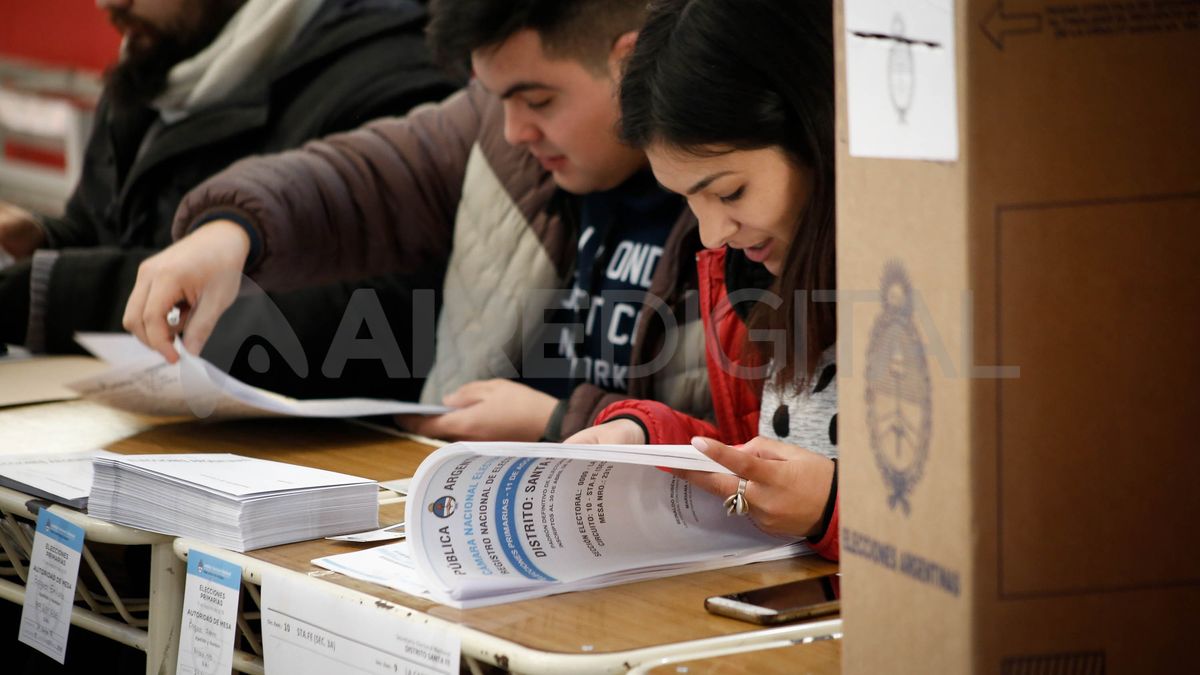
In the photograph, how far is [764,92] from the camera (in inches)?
46.6

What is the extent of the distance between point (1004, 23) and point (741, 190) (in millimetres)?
562

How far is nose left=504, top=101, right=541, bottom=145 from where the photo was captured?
171 centimetres

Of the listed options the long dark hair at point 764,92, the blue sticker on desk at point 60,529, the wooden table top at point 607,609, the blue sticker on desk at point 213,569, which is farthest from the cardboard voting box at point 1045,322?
the blue sticker on desk at point 60,529

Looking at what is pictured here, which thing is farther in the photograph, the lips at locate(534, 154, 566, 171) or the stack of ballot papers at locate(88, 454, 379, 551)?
the lips at locate(534, 154, 566, 171)

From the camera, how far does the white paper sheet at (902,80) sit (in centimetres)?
68

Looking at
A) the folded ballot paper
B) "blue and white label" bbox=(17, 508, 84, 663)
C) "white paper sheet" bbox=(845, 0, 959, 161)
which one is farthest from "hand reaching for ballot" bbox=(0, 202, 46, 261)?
"white paper sheet" bbox=(845, 0, 959, 161)

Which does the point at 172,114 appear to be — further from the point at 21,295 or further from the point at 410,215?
the point at 410,215

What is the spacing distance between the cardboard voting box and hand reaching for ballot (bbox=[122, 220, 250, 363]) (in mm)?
1118

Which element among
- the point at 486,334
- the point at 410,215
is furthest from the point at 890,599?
the point at 410,215

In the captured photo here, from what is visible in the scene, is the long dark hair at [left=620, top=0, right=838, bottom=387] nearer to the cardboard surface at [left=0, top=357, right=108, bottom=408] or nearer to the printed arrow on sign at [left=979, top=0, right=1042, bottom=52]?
the printed arrow on sign at [left=979, top=0, right=1042, bottom=52]

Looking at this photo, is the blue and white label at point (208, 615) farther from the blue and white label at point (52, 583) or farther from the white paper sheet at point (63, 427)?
the white paper sheet at point (63, 427)

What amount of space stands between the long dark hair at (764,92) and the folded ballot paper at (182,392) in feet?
1.99

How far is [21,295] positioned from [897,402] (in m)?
2.05

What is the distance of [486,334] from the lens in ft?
6.52
